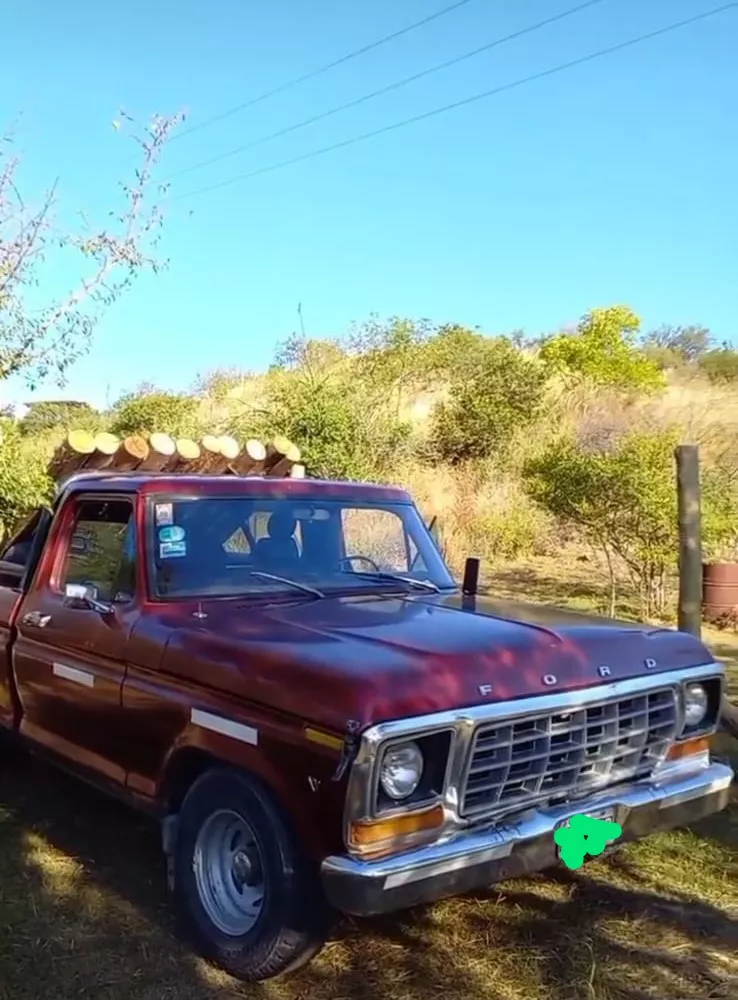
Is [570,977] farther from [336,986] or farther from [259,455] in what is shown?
[259,455]

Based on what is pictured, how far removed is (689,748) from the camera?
419cm

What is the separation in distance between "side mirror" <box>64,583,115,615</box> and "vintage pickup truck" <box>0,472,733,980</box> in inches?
0.6

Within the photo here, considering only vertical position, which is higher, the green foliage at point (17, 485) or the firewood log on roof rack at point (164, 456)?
the firewood log on roof rack at point (164, 456)

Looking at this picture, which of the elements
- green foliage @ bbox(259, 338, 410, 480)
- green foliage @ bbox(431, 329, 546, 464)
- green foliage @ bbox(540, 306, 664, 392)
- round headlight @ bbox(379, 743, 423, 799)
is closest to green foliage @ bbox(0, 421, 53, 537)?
round headlight @ bbox(379, 743, 423, 799)

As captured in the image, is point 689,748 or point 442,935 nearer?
point 442,935

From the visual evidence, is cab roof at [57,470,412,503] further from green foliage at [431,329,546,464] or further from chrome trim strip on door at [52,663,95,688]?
green foliage at [431,329,546,464]

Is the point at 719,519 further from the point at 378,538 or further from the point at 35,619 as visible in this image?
the point at 35,619

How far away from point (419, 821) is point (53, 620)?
7.48ft

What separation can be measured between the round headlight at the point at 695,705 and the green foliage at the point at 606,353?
23710 millimetres

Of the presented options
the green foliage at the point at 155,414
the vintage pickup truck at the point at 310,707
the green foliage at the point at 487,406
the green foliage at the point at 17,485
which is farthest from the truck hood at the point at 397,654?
the green foliage at the point at 487,406

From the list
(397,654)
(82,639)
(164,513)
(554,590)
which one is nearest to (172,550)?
(164,513)

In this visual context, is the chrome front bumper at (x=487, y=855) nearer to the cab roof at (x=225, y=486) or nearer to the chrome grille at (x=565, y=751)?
the chrome grille at (x=565, y=751)

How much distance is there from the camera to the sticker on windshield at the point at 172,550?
4457 mm

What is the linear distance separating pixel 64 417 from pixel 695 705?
68.9ft
